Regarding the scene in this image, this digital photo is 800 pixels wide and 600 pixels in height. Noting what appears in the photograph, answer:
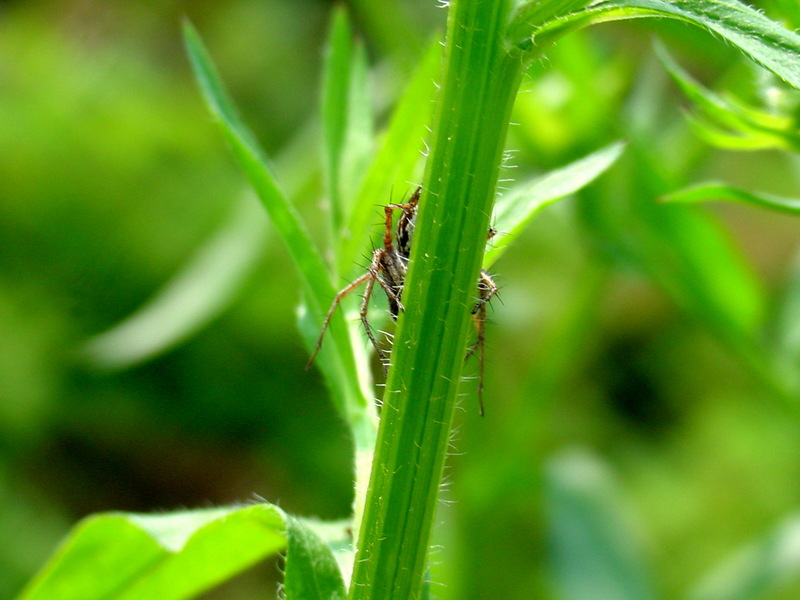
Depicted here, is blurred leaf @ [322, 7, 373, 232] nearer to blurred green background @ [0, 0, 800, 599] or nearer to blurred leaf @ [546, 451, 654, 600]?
blurred leaf @ [546, 451, 654, 600]

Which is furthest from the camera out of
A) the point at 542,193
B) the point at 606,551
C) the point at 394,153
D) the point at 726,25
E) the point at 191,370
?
the point at 191,370

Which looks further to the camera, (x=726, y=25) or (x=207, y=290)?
(x=207, y=290)

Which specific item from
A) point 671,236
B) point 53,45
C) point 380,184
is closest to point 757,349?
point 671,236

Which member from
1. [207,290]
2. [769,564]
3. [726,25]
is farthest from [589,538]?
[726,25]

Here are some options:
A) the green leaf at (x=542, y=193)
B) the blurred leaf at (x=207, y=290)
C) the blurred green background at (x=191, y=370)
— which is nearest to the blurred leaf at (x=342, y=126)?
the green leaf at (x=542, y=193)

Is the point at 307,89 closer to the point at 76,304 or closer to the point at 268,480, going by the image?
the point at 76,304

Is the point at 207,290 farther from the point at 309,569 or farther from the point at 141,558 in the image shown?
the point at 309,569
